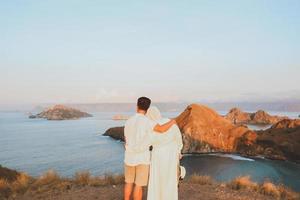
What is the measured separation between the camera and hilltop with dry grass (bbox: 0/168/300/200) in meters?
10.4

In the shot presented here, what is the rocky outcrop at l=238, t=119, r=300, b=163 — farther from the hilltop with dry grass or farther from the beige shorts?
the beige shorts

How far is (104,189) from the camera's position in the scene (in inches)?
440

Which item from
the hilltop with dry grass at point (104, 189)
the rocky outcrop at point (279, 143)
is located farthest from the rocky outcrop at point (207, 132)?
the hilltop with dry grass at point (104, 189)

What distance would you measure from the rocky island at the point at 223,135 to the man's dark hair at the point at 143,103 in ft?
127

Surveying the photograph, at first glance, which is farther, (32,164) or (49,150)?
(49,150)

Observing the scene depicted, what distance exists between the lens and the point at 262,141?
4553 cm

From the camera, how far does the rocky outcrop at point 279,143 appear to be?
40.9 meters

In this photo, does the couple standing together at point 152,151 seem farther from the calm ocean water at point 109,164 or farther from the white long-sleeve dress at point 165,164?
the calm ocean water at point 109,164

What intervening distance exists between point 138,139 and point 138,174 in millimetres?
709

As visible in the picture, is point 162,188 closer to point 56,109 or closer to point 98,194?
point 98,194

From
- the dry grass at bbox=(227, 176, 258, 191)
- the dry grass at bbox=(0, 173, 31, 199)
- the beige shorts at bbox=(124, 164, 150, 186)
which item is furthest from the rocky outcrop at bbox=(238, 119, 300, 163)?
the beige shorts at bbox=(124, 164, 150, 186)

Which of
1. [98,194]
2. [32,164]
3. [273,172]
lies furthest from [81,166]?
[98,194]

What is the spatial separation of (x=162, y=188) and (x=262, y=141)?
40880mm

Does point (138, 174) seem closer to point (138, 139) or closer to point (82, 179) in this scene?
point (138, 139)
